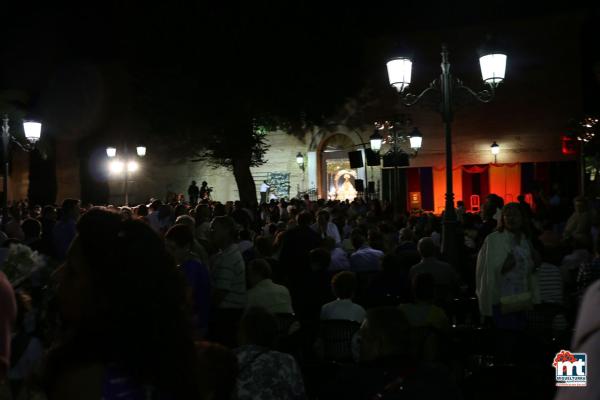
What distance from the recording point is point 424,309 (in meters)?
5.32

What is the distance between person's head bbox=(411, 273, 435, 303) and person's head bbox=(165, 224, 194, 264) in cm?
211

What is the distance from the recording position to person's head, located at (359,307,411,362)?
3125mm

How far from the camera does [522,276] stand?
556 cm

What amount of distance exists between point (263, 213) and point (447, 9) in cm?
1558

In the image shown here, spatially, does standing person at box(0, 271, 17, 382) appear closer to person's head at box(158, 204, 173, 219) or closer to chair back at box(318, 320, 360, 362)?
chair back at box(318, 320, 360, 362)

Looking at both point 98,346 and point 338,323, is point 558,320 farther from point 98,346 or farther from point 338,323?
point 98,346

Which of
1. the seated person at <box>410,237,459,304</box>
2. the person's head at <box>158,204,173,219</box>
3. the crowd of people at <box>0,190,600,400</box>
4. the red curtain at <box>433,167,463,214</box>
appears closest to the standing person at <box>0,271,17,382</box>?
the crowd of people at <box>0,190,600,400</box>

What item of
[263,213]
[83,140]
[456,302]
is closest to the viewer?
[456,302]

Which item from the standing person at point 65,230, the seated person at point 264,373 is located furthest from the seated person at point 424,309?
the standing person at point 65,230

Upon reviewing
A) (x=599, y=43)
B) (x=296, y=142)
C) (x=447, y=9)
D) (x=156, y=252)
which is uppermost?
(x=447, y=9)

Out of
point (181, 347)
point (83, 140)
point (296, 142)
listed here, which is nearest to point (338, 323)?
point (181, 347)

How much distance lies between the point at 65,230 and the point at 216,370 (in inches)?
293

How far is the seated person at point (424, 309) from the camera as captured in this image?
5242 mm

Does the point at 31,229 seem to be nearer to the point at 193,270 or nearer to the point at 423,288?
the point at 193,270
